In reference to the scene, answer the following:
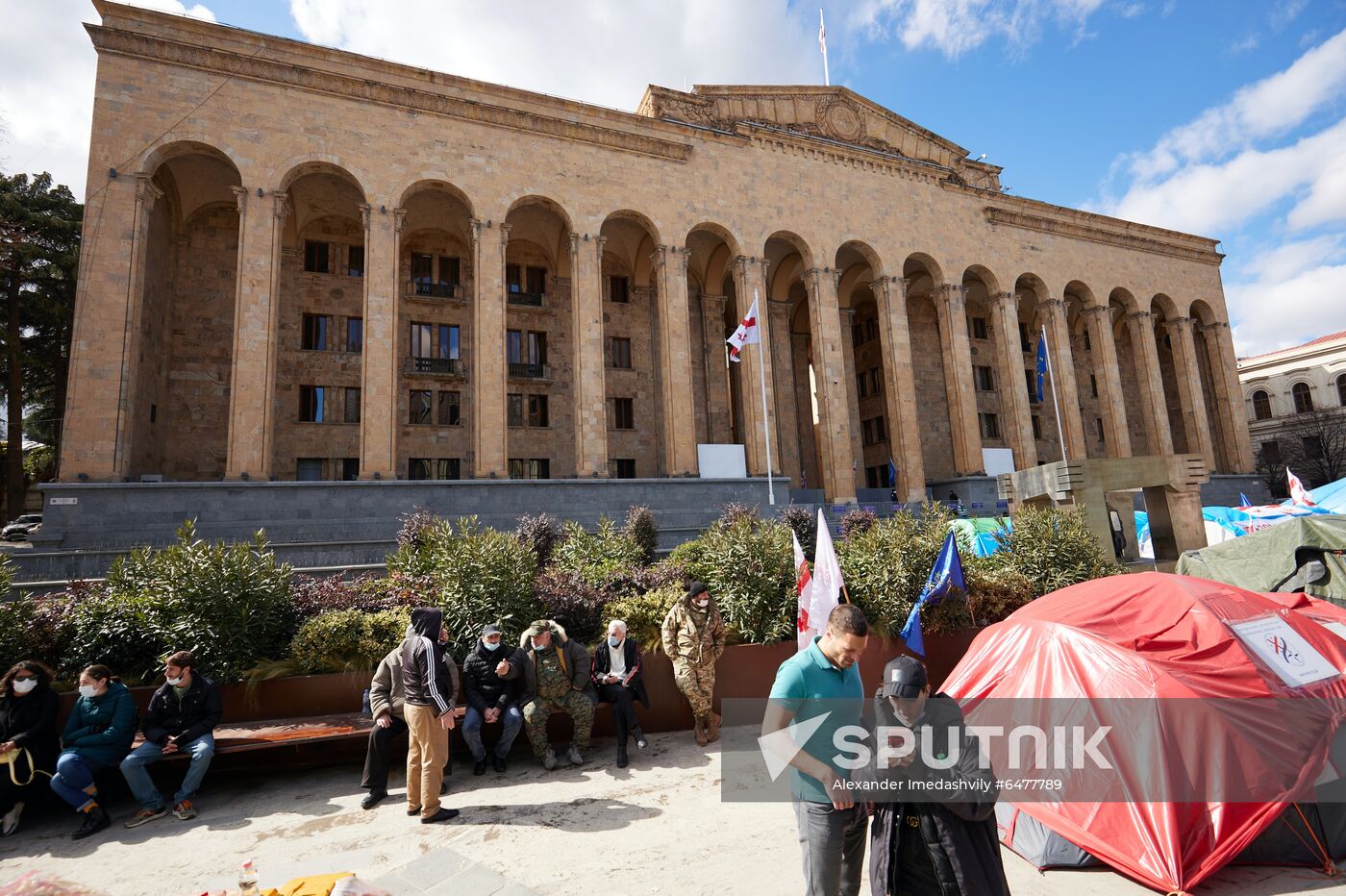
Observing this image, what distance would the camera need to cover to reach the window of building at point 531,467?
26.2 meters

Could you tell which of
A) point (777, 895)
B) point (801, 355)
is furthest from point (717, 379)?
point (777, 895)

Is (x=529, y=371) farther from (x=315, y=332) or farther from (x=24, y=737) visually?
(x=24, y=737)

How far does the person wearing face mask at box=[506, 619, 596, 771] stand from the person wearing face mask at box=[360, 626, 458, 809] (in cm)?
96

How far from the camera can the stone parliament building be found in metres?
18.8

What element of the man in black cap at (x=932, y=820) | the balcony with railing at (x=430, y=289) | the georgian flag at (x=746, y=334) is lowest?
the man in black cap at (x=932, y=820)

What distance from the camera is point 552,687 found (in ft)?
24.9

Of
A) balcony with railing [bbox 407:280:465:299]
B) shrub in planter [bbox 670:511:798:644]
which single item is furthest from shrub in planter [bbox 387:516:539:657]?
balcony with railing [bbox 407:280:465:299]

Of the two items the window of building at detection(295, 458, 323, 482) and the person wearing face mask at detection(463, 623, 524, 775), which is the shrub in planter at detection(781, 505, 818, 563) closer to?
the person wearing face mask at detection(463, 623, 524, 775)

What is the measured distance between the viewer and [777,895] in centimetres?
462

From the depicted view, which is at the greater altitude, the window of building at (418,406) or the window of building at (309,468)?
the window of building at (418,406)

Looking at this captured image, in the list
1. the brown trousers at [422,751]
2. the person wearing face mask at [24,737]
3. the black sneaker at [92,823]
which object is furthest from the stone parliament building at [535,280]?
the brown trousers at [422,751]

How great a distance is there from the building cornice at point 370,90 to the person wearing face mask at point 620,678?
65.9 feet

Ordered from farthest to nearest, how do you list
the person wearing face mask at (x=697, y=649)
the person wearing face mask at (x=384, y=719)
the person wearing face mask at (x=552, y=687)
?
the person wearing face mask at (x=697, y=649)
the person wearing face mask at (x=552, y=687)
the person wearing face mask at (x=384, y=719)

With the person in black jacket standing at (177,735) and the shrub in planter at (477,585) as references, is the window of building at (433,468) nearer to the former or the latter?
the shrub in planter at (477,585)
